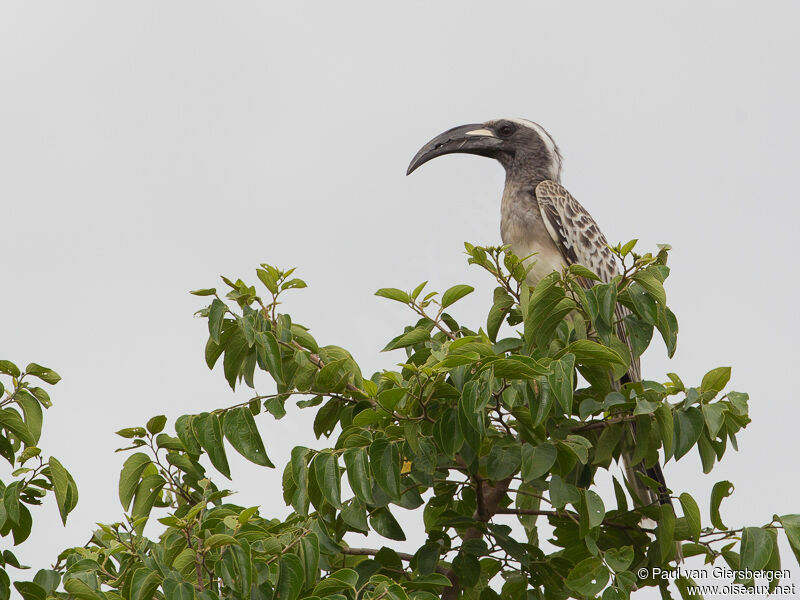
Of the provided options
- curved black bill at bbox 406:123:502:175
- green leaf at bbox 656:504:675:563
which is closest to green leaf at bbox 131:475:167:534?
green leaf at bbox 656:504:675:563

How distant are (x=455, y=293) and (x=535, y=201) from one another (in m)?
2.12

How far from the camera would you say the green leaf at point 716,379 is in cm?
278

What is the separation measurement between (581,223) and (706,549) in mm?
2435

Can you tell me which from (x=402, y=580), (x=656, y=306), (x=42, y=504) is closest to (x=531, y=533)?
(x=402, y=580)

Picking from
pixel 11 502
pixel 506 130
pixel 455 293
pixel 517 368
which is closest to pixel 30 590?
pixel 11 502

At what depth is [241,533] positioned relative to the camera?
2.49 metres

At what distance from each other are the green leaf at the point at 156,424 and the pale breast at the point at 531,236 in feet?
8.00

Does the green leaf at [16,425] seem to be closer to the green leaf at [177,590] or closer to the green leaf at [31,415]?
the green leaf at [31,415]

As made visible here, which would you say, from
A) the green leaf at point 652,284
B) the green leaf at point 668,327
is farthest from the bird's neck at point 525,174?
the green leaf at point 652,284

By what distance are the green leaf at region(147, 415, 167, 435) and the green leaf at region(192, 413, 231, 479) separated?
0.47 feet

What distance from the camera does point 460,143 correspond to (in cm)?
559

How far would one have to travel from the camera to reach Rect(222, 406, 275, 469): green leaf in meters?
2.82

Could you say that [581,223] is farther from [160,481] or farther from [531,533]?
[160,481]

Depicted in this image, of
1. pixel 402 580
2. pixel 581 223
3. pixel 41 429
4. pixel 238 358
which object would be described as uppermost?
pixel 581 223
